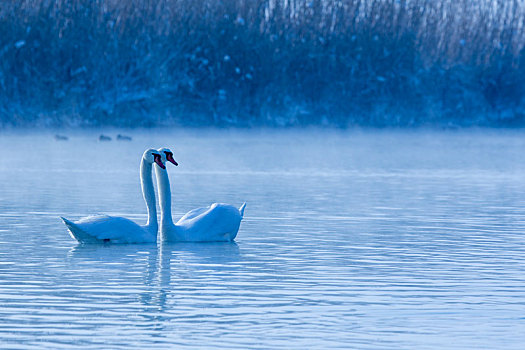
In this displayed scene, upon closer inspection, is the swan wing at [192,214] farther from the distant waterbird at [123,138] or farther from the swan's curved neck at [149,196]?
the distant waterbird at [123,138]

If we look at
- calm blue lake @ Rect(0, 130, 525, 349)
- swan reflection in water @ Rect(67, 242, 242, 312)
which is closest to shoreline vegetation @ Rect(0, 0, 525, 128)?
calm blue lake @ Rect(0, 130, 525, 349)

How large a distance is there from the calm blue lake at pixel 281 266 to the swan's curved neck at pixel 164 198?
0.22 m

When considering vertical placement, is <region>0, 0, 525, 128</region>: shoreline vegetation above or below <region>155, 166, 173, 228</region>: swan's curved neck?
above

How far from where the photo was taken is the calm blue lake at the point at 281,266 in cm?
512

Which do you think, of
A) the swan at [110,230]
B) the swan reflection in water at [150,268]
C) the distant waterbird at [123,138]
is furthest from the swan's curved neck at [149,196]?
the distant waterbird at [123,138]

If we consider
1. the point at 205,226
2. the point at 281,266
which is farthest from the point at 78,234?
A: the point at 281,266

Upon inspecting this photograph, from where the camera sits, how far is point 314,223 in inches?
371

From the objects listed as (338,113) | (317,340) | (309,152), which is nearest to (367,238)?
(317,340)

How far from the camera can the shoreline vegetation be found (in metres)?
24.9

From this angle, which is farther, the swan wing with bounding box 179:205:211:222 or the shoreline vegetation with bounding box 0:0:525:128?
the shoreline vegetation with bounding box 0:0:525:128

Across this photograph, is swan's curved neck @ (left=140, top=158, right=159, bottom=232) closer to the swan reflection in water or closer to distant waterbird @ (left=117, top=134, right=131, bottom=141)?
the swan reflection in water

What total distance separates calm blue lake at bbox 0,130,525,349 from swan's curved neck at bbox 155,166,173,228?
22cm

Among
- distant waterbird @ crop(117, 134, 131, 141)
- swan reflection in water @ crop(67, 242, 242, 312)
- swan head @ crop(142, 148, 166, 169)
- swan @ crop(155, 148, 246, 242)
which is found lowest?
distant waterbird @ crop(117, 134, 131, 141)

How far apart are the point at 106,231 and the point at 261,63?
1813 centimetres
